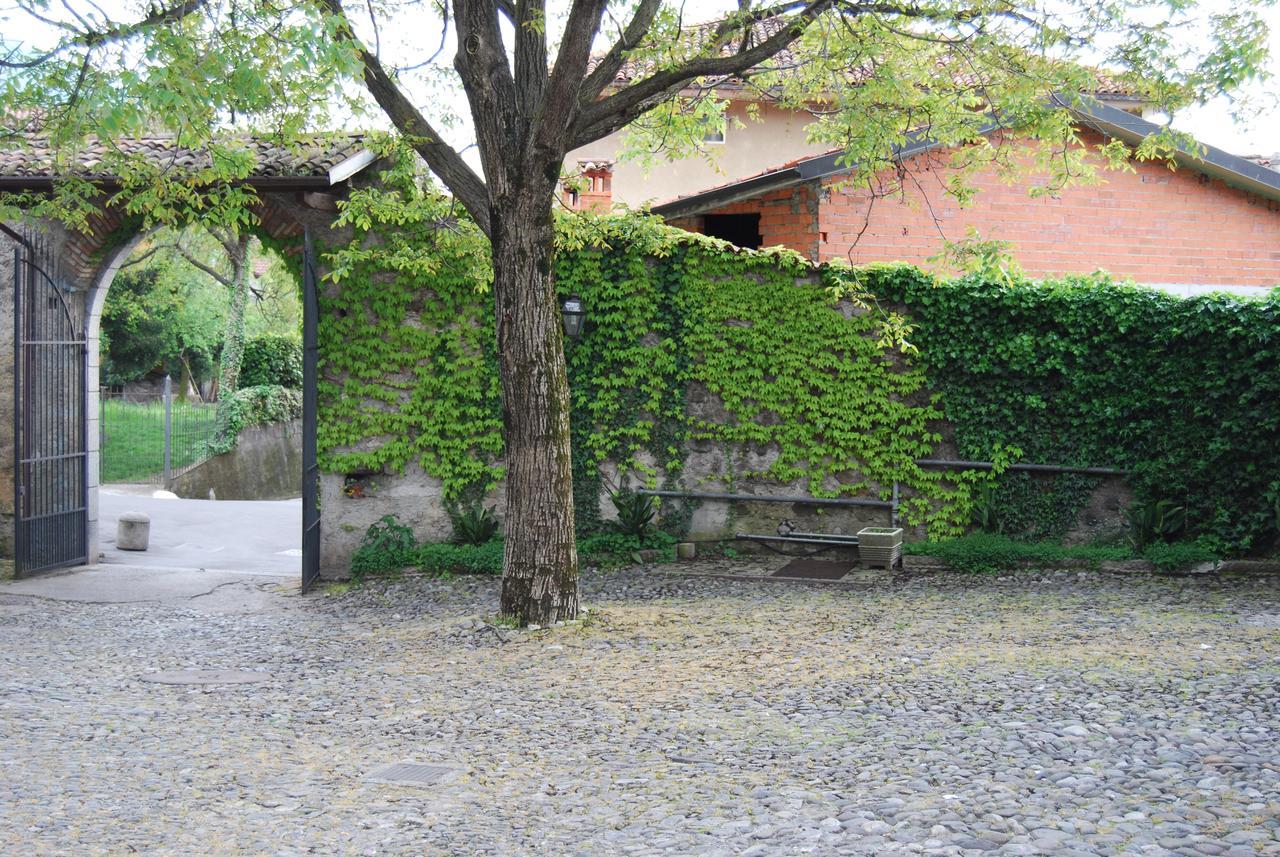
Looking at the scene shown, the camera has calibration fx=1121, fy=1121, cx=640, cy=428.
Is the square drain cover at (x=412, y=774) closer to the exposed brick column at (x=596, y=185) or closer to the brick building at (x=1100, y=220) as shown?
the brick building at (x=1100, y=220)

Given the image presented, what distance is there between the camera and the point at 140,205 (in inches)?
329

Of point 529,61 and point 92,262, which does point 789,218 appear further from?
point 92,262

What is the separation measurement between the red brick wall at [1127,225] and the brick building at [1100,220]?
11 millimetres

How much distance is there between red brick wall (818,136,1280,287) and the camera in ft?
40.6

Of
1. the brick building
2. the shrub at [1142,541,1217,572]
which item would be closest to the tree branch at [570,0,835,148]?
the brick building

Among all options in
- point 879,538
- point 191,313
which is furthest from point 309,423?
point 191,313

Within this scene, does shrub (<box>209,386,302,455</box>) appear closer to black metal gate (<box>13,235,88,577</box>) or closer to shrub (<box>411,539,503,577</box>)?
black metal gate (<box>13,235,88,577</box>)

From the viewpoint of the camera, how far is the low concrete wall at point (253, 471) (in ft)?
68.7

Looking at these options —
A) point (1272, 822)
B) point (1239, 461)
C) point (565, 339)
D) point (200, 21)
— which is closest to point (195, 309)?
point (565, 339)

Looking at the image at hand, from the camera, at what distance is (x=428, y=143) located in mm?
8086

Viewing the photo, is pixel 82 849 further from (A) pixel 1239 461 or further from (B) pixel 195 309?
(B) pixel 195 309

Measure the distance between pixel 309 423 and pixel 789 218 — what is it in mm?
5505

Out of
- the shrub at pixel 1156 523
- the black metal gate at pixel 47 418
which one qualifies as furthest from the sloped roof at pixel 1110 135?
the black metal gate at pixel 47 418

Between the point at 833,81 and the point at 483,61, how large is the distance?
2.71 m
